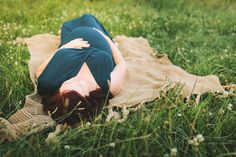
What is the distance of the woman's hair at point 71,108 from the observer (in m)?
4.04

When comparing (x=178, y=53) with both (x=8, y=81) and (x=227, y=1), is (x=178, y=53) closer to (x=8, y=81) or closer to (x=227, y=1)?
(x=8, y=81)

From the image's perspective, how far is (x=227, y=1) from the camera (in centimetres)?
1002

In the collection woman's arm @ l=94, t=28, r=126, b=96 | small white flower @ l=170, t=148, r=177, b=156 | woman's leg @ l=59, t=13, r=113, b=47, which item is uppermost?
woman's leg @ l=59, t=13, r=113, b=47

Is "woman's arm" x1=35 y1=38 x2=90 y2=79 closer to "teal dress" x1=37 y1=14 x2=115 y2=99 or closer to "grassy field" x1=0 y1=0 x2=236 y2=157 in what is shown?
"teal dress" x1=37 y1=14 x2=115 y2=99

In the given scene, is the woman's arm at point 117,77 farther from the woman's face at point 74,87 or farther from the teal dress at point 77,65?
the woman's face at point 74,87

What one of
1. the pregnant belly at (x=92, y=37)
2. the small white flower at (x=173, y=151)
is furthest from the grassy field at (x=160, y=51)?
the pregnant belly at (x=92, y=37)

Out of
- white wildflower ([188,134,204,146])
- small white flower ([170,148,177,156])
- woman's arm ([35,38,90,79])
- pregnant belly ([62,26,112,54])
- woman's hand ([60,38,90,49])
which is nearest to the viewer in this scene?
Result: small white flower ([170,148,177,156])

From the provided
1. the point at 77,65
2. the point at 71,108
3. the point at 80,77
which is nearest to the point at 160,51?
the point at 77,65

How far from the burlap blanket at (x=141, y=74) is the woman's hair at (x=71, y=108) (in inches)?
14.8

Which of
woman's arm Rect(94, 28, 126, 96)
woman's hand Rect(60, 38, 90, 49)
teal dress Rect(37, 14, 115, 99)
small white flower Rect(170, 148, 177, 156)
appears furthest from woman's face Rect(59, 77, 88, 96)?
small white flower Rect(170, 148, 177, 156)

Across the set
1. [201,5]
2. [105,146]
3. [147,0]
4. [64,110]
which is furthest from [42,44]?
[201,5]

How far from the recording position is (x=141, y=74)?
5695 mm

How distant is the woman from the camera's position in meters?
4.09

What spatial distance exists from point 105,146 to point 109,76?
1390mm
